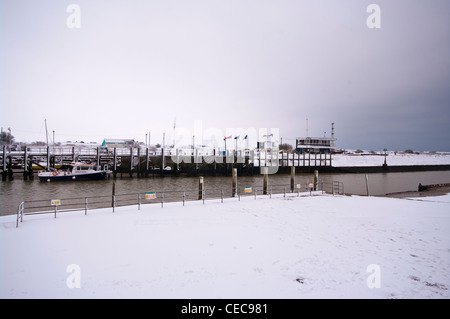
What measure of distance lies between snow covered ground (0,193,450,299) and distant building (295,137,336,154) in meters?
85.5

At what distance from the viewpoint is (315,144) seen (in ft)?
316

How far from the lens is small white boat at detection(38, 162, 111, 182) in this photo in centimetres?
3238

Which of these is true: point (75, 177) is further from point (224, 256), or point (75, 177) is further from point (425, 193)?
point (425, 193)

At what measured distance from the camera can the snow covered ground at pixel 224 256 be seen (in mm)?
4965

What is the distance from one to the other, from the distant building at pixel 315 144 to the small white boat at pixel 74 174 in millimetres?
→ 77153

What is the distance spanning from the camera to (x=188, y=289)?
4.91 m

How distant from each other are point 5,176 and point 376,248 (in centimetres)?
4507

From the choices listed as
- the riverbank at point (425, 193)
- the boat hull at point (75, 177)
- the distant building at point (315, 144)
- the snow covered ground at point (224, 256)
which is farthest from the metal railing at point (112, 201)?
the distant building at point (315, 144)

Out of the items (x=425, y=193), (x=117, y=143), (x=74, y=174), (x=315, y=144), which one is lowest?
(x=425, y=193)

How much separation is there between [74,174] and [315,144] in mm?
88231

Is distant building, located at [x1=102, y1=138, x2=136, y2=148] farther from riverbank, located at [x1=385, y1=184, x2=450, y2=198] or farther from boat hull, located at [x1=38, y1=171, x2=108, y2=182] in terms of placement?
riverbank, located at [x1=385, y1=184, x2=450, y2=198]

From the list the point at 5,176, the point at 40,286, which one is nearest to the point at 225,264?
the point at 40,286

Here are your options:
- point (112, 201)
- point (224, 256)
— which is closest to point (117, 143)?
point (112, 201)
